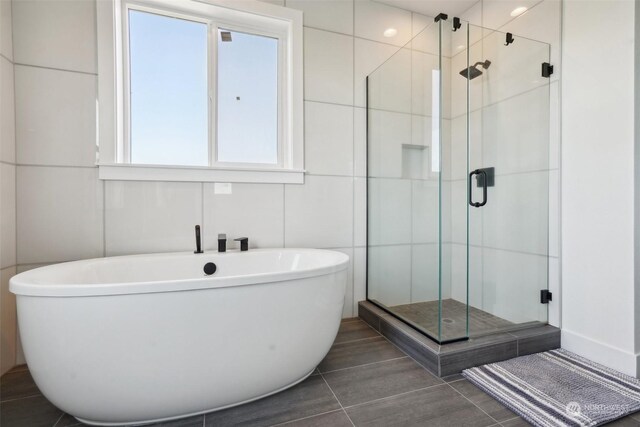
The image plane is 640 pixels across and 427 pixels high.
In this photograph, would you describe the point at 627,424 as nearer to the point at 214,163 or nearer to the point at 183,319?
the point at 183,319

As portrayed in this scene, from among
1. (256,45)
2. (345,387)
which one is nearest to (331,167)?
(256,45)

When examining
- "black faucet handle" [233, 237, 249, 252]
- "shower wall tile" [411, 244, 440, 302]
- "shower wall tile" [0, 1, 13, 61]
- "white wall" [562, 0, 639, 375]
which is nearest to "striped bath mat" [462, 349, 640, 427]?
"white wall" [562, 0, 639, 375]

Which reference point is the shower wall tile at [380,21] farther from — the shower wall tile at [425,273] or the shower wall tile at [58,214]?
the shower wall tile at [58,214]

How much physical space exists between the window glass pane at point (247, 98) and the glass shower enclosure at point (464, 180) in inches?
32.3

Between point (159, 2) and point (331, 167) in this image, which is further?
point (331, 167)

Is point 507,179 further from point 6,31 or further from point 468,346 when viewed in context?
point 6,31

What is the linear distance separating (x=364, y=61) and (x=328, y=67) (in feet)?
→ 1.05

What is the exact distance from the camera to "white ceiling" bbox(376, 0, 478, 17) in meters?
2.38

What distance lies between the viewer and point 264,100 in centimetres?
225

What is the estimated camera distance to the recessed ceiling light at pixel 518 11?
206cm

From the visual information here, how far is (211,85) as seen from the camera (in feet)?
6.86

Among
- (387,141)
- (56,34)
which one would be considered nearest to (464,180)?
(387,141)

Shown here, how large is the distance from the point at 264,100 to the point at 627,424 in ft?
8.37

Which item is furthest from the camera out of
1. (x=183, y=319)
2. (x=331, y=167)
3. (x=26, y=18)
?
(x=331, y=167)
